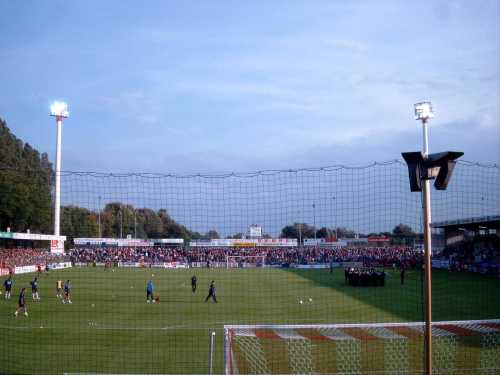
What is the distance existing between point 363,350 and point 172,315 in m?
9.33

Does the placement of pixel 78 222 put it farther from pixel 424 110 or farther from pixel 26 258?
pixel 424 110

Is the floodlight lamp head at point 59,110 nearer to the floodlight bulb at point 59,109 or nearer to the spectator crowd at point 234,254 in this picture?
the floodlight bulb at point 59,109

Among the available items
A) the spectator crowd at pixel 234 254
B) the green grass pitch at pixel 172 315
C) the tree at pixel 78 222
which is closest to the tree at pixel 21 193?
the tree at pixel 78 222

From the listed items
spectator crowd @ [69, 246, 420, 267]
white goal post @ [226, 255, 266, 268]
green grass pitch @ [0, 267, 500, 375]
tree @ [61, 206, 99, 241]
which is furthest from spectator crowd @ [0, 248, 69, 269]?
white goal post @ [226, 255, 266, 268]

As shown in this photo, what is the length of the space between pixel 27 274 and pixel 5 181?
44.5 feet

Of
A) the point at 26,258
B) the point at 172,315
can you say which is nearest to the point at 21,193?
the point at 26,258

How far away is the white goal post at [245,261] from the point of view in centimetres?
5322

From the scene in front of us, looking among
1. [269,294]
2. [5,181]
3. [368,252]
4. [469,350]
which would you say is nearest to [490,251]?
[368,252]

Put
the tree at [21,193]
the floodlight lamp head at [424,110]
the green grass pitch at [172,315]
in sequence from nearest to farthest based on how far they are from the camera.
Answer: the green grass pitch at [172,315], the floodlight lamp head at [424,110], the tree at [21,193]

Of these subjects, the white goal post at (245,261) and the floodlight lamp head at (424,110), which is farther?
the white goal post at (245,261)

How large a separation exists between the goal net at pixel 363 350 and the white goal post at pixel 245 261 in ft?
133

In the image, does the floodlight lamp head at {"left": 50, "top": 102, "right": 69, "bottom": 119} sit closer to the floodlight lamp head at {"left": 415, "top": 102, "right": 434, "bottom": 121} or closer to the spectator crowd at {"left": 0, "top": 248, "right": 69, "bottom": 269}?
the spectator crowd at {"left": 0, "top": 248, "right": 69, "bottom": 269}

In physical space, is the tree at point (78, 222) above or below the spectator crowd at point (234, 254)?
above

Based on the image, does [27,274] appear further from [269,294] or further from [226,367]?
[226,367]
